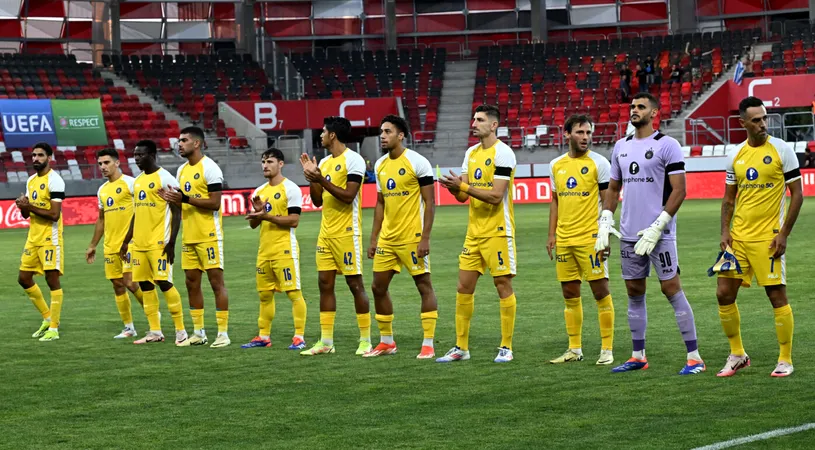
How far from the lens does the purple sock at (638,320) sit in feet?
30.8

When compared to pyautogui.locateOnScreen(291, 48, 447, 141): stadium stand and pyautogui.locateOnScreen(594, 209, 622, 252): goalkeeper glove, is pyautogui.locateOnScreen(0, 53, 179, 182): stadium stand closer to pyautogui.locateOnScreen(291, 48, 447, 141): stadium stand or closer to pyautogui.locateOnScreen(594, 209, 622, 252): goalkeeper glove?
pyautogui.locateOnScreen(291, 48, 447, 141): stadium stand

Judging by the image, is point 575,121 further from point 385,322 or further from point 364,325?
point 364,325

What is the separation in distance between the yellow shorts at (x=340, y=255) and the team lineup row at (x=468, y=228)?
13 mm

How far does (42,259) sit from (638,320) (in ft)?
23.0

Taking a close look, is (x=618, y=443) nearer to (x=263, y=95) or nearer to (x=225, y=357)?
(x=225, y=357)

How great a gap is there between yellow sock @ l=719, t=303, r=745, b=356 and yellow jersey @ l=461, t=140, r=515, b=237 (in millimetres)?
2010

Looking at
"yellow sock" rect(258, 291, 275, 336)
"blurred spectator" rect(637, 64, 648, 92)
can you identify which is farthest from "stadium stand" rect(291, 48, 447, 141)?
"yellow sock" rect(258, 291, 275, 336)

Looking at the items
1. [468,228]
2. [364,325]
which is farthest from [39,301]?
[468,228]

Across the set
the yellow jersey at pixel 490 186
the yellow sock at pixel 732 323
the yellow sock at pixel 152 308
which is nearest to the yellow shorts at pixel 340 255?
the yellow jersey at pixel 490 186

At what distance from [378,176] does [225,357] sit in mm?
2240

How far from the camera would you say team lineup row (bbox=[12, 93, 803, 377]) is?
8883 millimetres

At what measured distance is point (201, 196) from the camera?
1165 centimetres

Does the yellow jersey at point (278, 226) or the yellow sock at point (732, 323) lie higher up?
the yellow jersey at point (278, 226)

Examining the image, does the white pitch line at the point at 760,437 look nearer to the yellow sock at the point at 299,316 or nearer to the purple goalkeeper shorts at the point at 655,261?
the purple goalkeeper shorts at the point at 655,261
